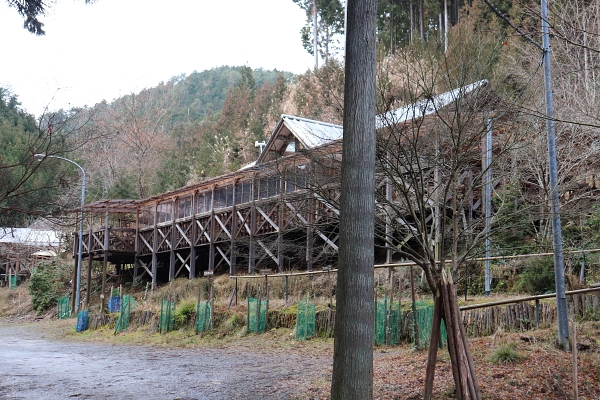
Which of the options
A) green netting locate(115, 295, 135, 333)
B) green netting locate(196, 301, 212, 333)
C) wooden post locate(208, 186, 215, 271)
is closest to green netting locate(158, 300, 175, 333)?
green netting locate(196, 301, 212, 333)

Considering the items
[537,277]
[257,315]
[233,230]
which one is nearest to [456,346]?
[537,277]

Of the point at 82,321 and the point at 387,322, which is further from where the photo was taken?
the point at 82,321

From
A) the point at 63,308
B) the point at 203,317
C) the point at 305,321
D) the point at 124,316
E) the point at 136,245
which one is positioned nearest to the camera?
the point at 305,321

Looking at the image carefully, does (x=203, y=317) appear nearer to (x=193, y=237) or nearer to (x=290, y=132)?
(x=290, y=132)

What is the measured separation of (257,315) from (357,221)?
39.7 ft

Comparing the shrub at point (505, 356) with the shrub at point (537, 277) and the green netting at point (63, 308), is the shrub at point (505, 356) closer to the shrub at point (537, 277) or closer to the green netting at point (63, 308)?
the shrub at point (537, 277)

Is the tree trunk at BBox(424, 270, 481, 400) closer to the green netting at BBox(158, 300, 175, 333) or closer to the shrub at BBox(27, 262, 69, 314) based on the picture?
the green netting at BBox(158, 300, 175, 333)

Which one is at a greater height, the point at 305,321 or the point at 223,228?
the point at 223,228

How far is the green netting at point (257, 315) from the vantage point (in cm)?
1853

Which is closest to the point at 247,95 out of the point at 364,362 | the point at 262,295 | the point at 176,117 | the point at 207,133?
the point at 207,133

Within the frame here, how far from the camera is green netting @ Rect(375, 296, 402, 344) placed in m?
14.3

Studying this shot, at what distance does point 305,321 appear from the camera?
16.7 m

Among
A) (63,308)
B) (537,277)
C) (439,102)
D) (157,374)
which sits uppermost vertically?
(439,102)

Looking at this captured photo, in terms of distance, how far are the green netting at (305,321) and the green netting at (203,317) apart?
4470 mm
